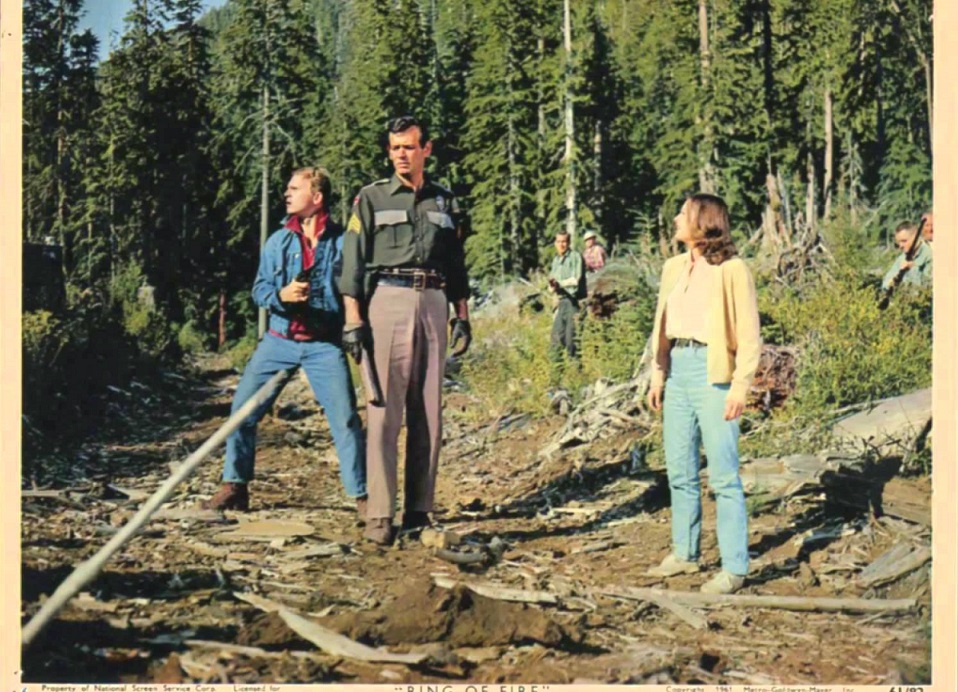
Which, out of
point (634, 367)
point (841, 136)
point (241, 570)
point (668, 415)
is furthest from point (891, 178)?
point (841, 136)

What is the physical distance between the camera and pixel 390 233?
523cm

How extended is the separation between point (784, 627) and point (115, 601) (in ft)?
9.36

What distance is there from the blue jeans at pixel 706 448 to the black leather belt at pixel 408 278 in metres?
1.35

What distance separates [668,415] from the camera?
16.0 ft

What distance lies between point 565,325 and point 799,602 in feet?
20.3

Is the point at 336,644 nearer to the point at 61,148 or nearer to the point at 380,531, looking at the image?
the point at 380,531

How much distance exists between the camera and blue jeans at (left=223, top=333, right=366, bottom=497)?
573 cm

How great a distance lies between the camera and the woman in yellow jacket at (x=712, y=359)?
4543mm

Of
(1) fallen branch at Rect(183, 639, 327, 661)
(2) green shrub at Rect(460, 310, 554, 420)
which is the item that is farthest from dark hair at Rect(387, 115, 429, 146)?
(2) green shrub at Rect(460, 310, 554, 420)

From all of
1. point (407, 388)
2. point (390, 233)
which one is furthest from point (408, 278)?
point (407, 388)

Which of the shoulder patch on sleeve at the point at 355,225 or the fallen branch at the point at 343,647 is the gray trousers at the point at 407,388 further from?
the fallen branch at the point at 343,647

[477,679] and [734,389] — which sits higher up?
[734,389]

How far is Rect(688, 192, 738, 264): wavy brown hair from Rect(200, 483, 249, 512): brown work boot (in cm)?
299

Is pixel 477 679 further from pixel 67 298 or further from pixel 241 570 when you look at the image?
pixel 67 298
